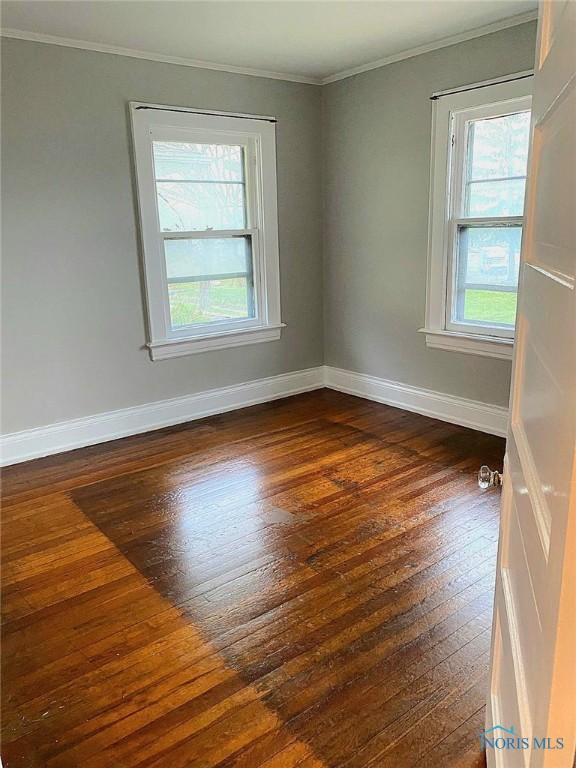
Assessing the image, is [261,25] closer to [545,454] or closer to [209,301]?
[209,301]

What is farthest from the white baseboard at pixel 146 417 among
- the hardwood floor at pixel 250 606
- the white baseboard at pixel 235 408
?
the hardwood floor at pixel 250 606

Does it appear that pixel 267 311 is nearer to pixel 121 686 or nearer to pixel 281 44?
pixel 281 44

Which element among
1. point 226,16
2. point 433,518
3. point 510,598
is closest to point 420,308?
point 433,518

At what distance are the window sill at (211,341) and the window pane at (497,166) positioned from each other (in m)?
1.69

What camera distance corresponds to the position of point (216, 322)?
4.29 meters

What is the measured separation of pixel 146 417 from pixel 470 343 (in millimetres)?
2250

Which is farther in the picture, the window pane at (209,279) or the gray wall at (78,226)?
the window pane at (209,279)

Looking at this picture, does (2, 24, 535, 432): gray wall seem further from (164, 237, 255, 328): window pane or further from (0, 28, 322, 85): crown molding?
(164, 237, 255, 328): window pane

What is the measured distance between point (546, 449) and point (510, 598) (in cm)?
→ 48

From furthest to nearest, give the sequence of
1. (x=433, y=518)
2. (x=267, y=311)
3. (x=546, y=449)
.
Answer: (x=267, y=311) < (x=433, y=518) < (x=546, y=449)

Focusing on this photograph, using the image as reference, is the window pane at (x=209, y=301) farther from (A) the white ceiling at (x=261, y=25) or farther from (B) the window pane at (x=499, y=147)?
(B) the window pane at (x=499, y=147)

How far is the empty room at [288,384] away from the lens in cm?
122

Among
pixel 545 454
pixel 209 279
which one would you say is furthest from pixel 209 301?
pixel 545 454

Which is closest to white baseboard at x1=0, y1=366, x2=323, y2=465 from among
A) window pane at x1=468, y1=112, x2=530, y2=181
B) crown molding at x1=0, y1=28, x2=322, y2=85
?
window pane at x1=468, y1=112, x2=530, y2=181
